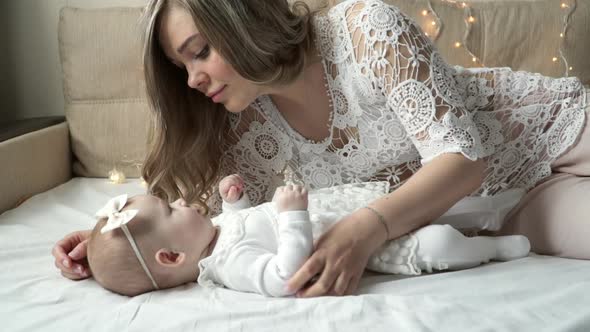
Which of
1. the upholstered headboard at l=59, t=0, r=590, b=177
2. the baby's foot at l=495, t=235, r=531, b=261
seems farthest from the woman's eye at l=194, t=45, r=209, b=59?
the upholstered headboard at l=59, t=0, r=590, b=177

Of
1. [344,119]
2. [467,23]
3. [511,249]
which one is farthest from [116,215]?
[467,23]

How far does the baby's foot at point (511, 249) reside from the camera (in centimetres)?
111

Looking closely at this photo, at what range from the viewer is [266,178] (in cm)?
148

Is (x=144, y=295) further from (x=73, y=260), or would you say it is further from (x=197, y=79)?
(x=197, y=79)

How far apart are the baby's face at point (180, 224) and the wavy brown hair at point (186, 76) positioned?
279 millimetres

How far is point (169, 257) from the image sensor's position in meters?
1.03

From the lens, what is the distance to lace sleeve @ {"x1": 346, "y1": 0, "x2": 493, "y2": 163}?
111cm

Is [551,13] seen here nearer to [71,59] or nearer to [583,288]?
[583,288]

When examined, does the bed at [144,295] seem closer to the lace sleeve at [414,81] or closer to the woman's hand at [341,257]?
the woman's hand at [341,257]

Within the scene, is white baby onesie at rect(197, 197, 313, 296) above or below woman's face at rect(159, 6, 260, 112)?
below

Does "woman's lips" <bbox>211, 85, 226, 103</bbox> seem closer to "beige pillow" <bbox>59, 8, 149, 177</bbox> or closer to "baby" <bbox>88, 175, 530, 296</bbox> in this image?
"baby" <bbox>88, 175, 530, 296</bbox>

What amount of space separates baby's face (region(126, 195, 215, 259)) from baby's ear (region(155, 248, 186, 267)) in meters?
0.01

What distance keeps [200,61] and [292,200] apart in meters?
0.39

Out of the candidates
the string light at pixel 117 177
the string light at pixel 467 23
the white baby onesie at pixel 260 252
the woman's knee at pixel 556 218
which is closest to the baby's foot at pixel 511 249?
the woman's knee at pixel 556 218
